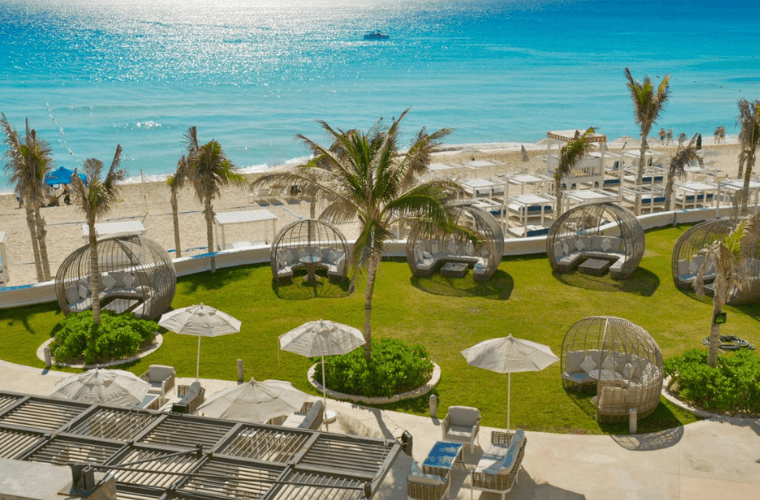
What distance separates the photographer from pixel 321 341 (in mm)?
18031

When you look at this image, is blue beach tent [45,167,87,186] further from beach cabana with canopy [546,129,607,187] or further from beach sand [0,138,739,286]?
beach cabana with canopy [546,129,607,187]

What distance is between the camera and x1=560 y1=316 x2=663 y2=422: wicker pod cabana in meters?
17.7

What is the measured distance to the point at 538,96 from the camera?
10500cm

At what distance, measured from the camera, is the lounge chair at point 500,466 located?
14406 mm

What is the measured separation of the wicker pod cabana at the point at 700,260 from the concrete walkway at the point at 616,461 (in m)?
8.01

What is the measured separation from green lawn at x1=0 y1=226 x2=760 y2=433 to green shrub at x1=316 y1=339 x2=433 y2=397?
2.01ft

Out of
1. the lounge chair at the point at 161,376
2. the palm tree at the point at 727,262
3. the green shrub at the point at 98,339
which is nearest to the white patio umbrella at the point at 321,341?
the lounge chair at the point at 161,376

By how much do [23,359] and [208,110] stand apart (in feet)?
245

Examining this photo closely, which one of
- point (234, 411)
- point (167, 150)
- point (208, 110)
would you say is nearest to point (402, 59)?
point (208, 110)

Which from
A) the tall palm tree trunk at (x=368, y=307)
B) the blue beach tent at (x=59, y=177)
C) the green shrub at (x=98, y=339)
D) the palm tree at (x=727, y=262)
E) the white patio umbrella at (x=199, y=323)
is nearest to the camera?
the palm tree at (x=727, y=262)

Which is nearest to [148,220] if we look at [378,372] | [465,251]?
[465,251]

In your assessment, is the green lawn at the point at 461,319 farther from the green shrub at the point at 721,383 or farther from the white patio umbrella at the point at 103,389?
the white patio umbrella at the point at 103,389

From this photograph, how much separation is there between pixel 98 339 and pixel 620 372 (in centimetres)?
1331

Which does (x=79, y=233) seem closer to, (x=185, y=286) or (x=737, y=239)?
(x=185, y=286)
